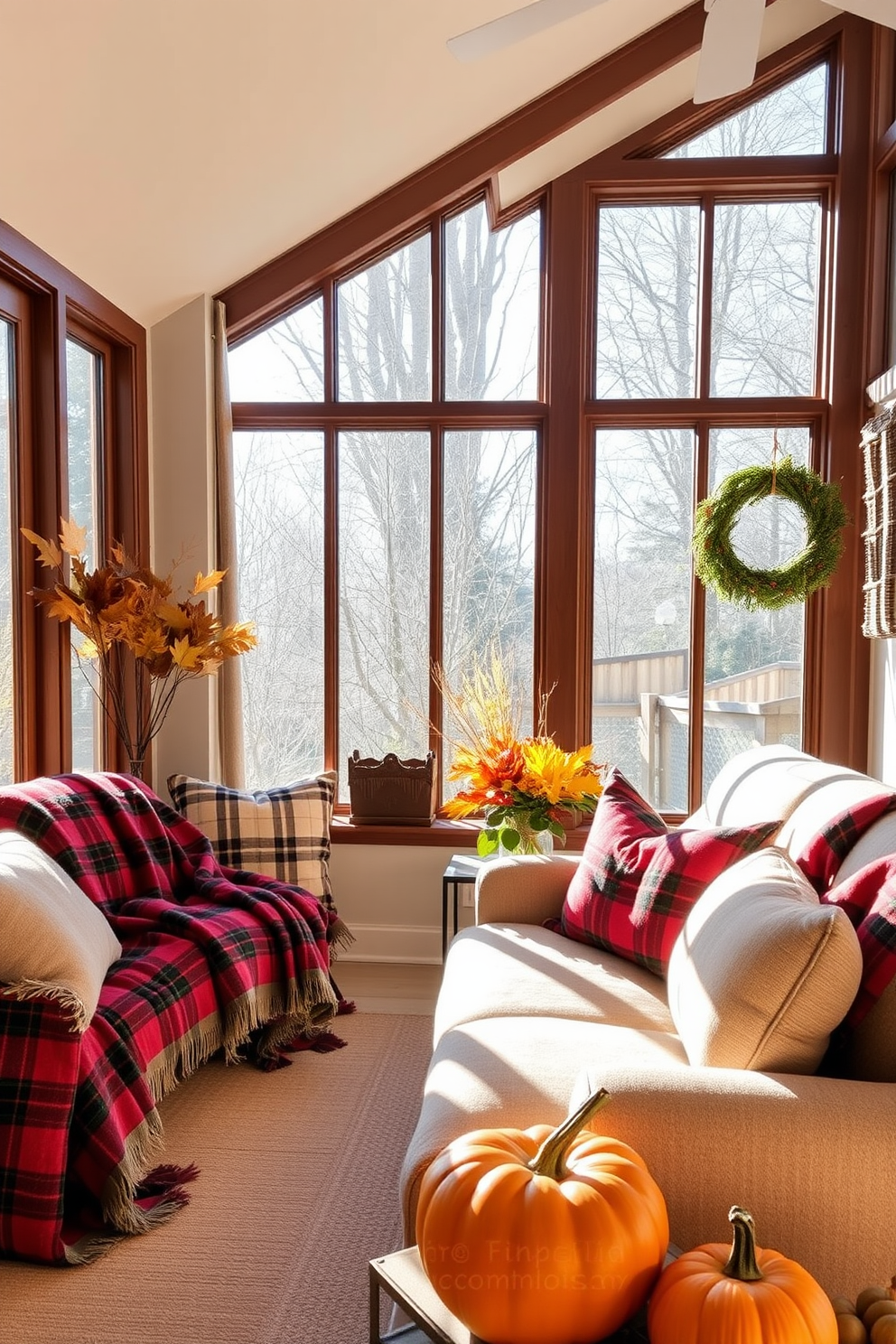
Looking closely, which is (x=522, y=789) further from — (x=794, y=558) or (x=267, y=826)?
(x=794, y=558)

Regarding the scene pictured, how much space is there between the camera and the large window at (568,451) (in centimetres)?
421

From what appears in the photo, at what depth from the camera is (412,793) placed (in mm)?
4148

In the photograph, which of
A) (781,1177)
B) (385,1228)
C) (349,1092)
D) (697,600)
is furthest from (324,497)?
(781,1177)

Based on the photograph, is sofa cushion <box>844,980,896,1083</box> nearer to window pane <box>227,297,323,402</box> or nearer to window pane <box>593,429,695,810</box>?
window pane <box>593,429,695,810</box>

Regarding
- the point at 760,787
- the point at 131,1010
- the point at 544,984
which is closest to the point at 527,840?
the point at 760,787

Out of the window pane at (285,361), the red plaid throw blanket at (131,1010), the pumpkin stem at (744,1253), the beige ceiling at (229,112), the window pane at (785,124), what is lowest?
the red plaid throw blanket at (131,1010)

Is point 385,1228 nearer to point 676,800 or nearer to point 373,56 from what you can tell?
point 676,800

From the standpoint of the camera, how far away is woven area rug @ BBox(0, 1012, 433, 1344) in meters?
1.96

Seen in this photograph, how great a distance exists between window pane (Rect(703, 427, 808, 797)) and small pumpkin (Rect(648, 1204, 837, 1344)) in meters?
3.12

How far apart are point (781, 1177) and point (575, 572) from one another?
3034 mm

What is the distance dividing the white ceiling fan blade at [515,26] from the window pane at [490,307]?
6.47 feet

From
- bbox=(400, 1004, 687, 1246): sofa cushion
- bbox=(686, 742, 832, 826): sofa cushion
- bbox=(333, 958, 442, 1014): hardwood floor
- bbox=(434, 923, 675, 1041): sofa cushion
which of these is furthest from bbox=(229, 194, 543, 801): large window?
bbox=(400, 1004, 687, 1246): sofa cushion

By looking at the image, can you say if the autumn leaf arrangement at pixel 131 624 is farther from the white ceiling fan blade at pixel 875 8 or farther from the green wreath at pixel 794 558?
the white ceiling fan blade at pixel 875 8

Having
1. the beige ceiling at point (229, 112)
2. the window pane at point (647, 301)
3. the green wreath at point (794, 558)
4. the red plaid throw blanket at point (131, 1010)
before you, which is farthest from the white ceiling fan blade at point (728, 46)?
the red plaid throw blanket at point (131, 1010)
